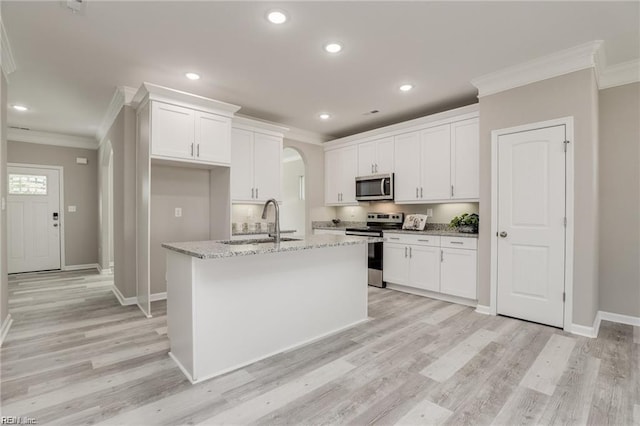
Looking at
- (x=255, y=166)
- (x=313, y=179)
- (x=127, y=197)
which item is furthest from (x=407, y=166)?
(x=127, y=197)

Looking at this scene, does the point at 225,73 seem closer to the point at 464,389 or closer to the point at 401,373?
the point at 401,373

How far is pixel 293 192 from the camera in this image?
8391 millimetres

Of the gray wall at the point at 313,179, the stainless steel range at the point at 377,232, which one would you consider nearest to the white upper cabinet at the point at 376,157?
the stainless steel range at the point at 377,232

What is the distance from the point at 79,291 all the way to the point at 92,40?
11.8 feet

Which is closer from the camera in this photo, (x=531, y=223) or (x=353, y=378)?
(x=353, y=378)

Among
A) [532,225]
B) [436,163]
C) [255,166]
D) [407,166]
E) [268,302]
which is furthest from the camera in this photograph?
[407,166]

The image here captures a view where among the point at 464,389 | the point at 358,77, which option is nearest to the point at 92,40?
the point at 358,77

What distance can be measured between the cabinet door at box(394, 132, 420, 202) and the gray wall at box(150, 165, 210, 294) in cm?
288

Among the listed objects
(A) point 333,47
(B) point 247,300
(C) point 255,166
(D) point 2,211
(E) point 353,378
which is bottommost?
(E) point 353,378

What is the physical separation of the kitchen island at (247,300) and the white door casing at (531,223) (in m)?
1.65

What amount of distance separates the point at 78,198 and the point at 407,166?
21.1ft

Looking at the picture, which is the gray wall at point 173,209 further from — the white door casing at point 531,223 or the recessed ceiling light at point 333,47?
the white door casing at point 531,223

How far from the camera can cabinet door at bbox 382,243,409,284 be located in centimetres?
454

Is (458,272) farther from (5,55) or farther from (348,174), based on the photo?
(5,55)
